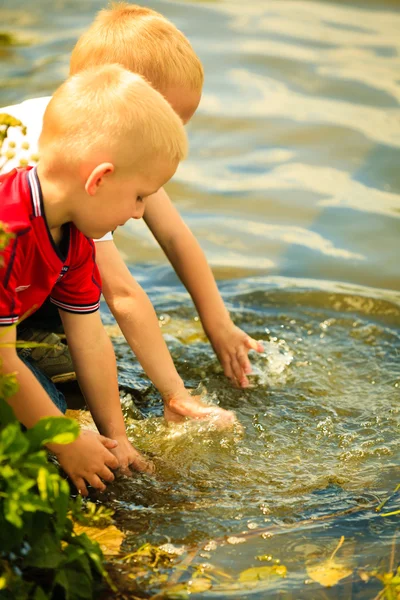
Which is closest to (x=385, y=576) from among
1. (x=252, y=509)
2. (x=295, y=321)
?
(x=252, y=509)

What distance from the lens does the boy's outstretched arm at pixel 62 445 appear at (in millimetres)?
1972

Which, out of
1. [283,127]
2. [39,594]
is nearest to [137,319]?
[39,594]

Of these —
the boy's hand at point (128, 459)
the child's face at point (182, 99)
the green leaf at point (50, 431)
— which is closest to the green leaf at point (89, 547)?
the green leaf at point (50, 431)

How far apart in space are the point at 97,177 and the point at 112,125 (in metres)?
0.12

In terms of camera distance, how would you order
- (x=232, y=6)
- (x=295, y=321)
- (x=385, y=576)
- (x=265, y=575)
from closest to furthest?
1. (x=385, y=576)
2. (x=265, y=575)
3. (x=295, y=321)
4. (x=232, y=6)

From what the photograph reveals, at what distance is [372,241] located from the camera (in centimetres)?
440

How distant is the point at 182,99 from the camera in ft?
9.14

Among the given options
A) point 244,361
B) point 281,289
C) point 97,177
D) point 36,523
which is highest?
point 97,177

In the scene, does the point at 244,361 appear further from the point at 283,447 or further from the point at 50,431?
the point at 50,431

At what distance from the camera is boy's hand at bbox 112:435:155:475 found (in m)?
2.38

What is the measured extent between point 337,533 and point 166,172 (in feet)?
3.14

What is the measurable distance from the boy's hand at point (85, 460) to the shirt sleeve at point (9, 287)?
0.34 metres

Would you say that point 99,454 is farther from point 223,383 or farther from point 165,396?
point 223,383

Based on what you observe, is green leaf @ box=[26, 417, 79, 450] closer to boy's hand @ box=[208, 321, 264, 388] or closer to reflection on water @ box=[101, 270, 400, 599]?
reflection on water @ box=[101, 270, 400, 599]
